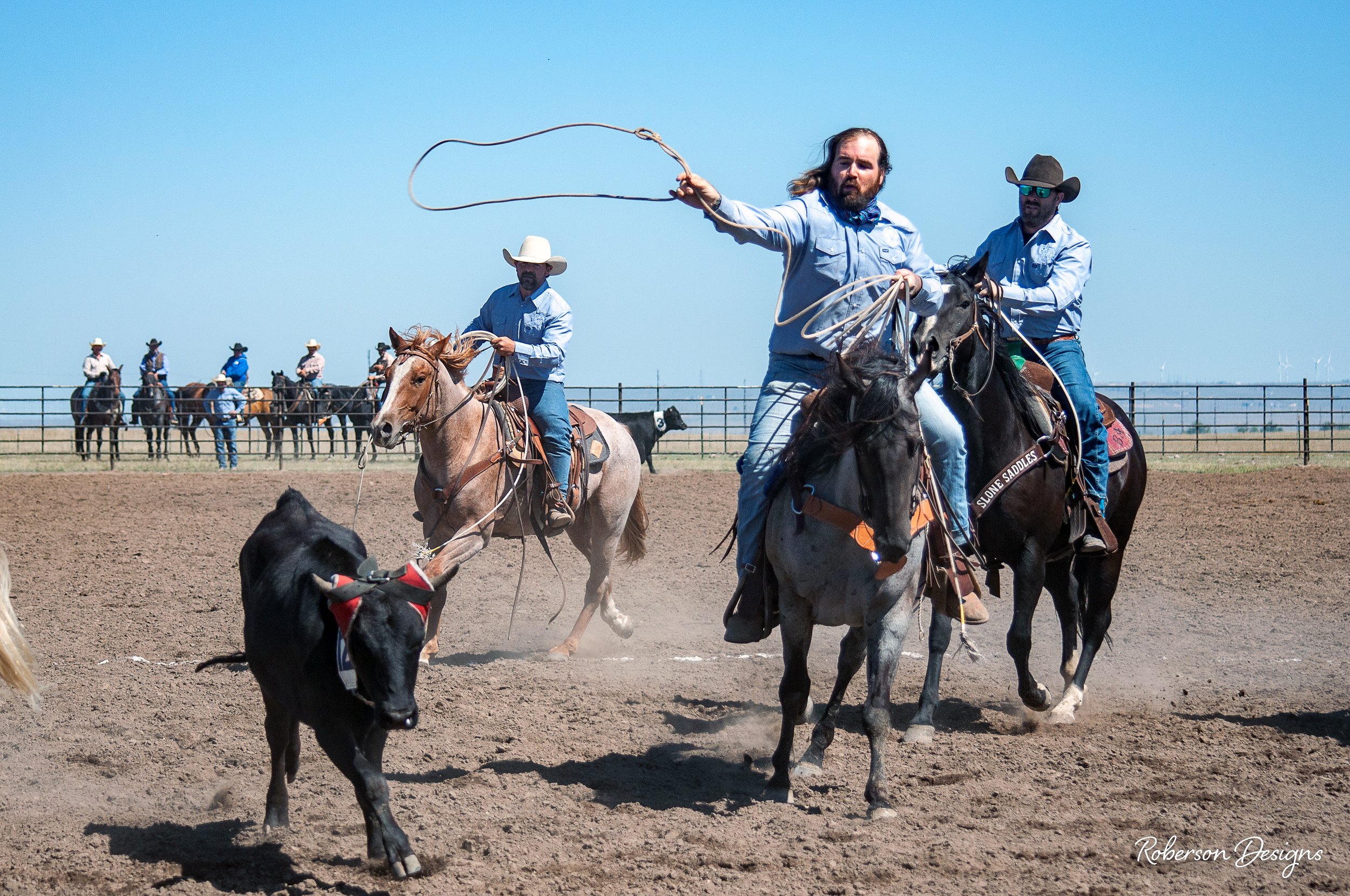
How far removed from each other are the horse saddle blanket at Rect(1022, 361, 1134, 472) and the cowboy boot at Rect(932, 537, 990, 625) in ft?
3.59

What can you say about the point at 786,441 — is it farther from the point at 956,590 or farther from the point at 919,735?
the point at 919,735

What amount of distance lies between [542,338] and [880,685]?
380 cm

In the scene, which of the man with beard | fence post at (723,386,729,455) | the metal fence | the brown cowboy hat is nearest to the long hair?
the man with beard

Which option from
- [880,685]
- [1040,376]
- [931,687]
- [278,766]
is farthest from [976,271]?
[278,766]

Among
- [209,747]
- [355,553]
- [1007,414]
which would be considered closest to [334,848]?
[355,553]

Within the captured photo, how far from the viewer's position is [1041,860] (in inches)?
153

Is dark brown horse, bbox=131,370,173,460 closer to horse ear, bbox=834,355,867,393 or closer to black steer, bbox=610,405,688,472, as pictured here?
black steer, bbox=610,405,688,472

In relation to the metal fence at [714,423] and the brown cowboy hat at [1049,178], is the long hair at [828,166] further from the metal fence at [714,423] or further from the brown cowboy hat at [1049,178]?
the metal fence at [714,423]

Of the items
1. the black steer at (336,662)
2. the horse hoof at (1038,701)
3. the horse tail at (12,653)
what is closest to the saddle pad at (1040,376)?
the horse hoof at (1038,701)

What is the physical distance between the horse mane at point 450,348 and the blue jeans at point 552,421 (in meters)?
0.50

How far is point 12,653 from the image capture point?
3.59 meters

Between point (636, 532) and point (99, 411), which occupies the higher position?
point (99, 411)

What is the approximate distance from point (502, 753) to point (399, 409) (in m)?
2.20

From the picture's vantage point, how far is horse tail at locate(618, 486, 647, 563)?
28.3 ft
